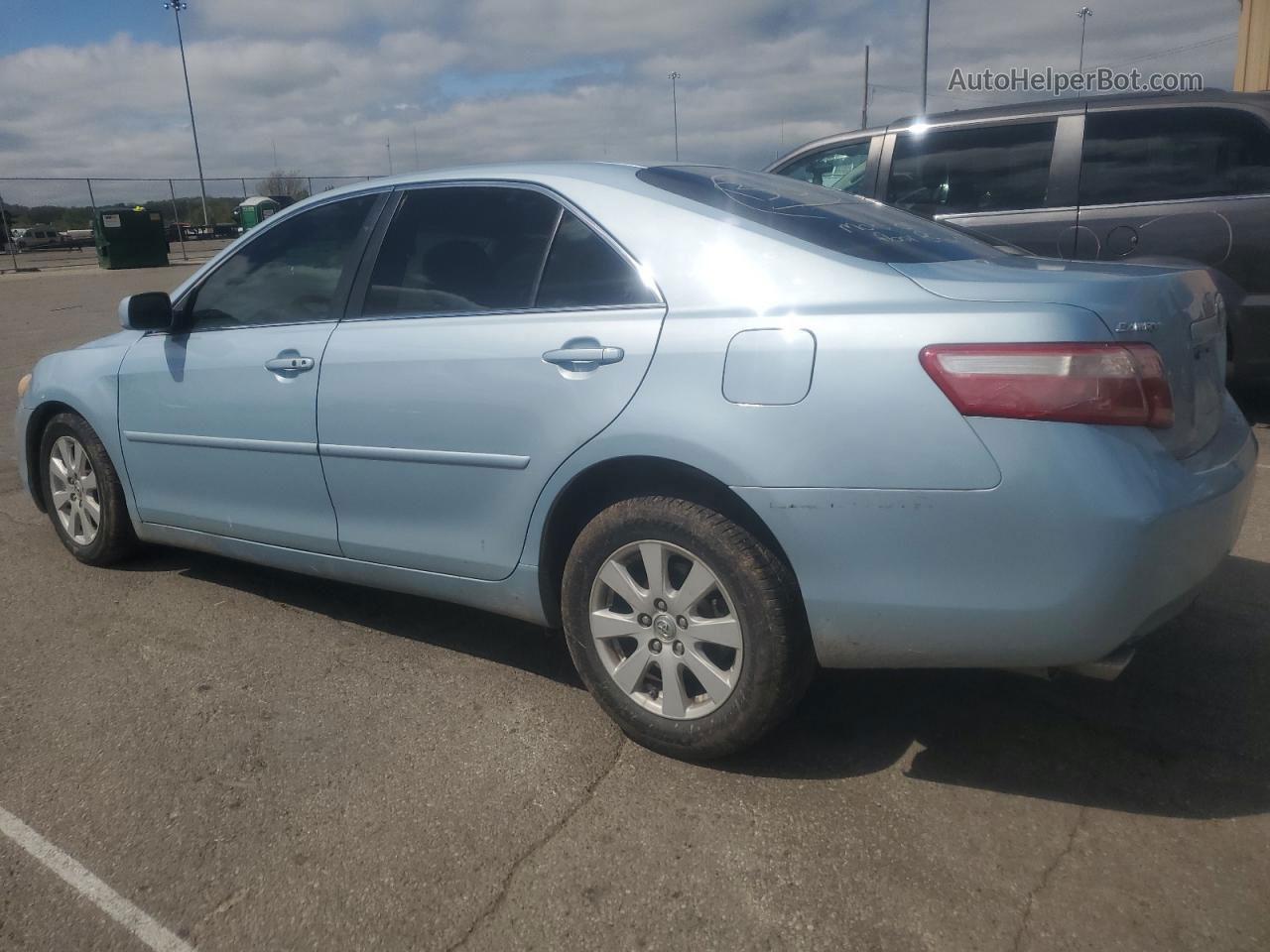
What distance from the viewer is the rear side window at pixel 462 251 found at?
10.8 ft

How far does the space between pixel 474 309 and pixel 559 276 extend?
0.33m

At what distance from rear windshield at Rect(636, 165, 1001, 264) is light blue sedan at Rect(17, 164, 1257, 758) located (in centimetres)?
2

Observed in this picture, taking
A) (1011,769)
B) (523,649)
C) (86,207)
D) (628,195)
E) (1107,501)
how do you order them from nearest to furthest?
(1107,501)
(1011,769)
(628,195)
(523,649)
(86,207)

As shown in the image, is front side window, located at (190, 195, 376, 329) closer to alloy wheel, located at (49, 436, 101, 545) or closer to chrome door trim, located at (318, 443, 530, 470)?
chrome door trim, located at (318, 443, 530, 470)

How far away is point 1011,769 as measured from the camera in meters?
2.88

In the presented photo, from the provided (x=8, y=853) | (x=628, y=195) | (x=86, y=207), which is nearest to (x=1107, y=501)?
(x=628, y=195)

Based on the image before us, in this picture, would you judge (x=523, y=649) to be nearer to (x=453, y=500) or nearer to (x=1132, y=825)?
(x=453, y=500)

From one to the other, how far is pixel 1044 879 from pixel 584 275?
1.95 metres

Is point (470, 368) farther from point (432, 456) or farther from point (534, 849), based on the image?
point (534, 849)

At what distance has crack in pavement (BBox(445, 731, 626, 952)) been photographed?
7.69 ft

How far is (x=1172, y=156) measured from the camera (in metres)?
6.27

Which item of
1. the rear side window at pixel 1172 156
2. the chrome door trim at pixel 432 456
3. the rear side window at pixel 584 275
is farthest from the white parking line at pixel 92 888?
the rear side window at pixel 1172 156

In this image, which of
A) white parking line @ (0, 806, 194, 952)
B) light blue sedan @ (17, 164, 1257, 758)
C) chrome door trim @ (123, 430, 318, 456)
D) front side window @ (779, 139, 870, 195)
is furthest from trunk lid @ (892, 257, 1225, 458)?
front side window @ (779, 139, 870, 195)

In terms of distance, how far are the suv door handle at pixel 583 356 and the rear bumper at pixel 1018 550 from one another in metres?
0.53
